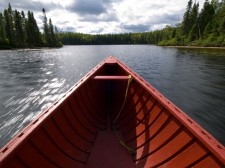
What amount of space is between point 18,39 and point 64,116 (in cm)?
8893

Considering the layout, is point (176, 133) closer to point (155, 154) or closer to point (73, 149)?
point (155, 154)

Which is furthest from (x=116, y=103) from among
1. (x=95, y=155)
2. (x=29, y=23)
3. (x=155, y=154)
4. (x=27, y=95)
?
(x=29, y=23)

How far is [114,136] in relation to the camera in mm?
5895

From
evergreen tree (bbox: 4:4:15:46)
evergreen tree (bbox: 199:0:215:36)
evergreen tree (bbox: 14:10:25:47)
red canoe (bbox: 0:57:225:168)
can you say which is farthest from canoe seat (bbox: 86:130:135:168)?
evergreen tree (bbox: 199:0:215:36)

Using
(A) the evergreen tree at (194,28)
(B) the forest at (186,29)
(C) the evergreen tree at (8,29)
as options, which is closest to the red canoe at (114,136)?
(B) the forest at (186,29)

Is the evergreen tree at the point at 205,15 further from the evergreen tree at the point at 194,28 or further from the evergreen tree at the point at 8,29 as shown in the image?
the evergreen tree at the point at 8,29

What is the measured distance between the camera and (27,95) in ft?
42.9

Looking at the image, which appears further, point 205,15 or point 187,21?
point 187,21

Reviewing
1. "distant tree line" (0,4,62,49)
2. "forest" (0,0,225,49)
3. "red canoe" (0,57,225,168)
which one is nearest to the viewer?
"red canoe" (0,57,225,168)

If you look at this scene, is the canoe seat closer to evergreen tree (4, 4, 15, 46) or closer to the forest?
the forest

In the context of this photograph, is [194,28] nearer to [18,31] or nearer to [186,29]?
[186,29]

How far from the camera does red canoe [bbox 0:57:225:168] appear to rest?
3.21 metres

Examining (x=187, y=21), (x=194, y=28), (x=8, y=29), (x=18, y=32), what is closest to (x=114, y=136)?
(x=8, y=29)

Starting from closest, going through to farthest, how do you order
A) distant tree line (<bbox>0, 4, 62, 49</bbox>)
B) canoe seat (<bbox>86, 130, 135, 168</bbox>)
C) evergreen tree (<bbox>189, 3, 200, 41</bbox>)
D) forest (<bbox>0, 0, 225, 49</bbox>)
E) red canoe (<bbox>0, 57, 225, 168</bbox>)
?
red canoe (<bbox>0, 57, 225, 168</bbox>) < canoe seat (<bbox>86, 130, 135, 168</bbox>) < forest (<bbox>0, 0, 225, 49</bbox>) < distant tree line (<bbox>0, 4, 62, 49</bbox>) < evergreen tree (<bbox>189, 3, 200, 41</bbox>)
